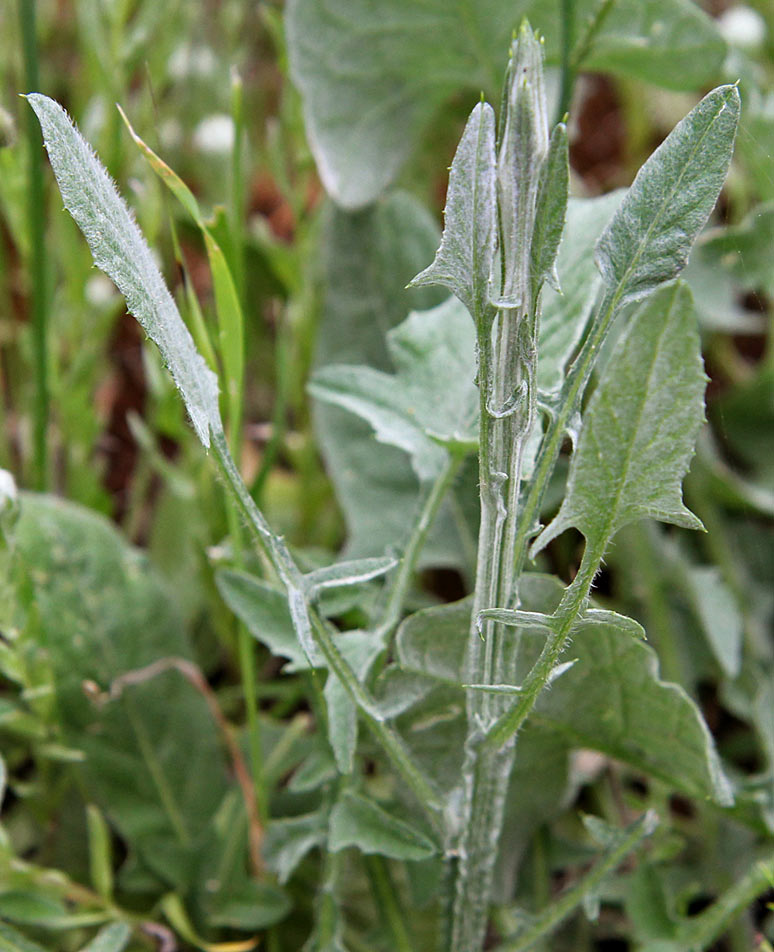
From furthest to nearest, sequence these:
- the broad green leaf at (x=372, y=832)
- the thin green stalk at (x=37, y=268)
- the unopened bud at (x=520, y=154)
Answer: the thin green stalk at (x=37, y=268) < the broad green leaf at (x=372, y=832) < the unopened bud at (x=520, y=154)

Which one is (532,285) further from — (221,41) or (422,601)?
(221,41)

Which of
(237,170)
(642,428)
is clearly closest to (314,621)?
(642,428)

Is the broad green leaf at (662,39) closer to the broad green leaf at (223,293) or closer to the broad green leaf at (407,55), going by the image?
the broad green leaf at (407,55)

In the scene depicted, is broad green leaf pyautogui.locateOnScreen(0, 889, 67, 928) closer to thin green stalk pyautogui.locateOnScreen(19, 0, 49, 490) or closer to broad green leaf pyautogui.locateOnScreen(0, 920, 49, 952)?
broad green leaf pyautogui.locateOnScreen(0, 920, 49, 952)

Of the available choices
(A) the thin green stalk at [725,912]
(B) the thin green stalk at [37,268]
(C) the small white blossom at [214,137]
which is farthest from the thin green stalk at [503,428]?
(C) the small white blossom at [214,137]

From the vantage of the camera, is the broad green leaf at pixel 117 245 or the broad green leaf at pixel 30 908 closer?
the broad green leaf at pixel 117 245

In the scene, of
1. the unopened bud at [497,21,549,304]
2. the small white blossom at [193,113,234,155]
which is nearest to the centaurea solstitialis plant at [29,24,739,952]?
the unopened bud at [497,21,549,304]

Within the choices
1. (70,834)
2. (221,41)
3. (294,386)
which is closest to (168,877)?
(70,834)
